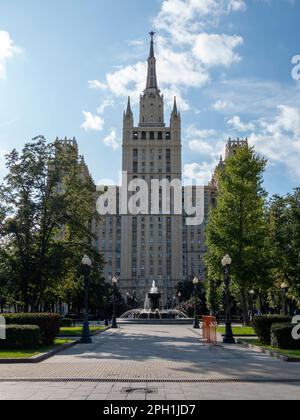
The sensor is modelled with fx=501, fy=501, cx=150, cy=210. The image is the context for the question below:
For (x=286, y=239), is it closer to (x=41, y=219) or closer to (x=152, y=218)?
(x=41, y=219)

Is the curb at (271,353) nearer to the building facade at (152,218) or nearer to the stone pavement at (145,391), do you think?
the stone pavement at (145,391)

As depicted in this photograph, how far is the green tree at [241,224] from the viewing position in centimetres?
3531

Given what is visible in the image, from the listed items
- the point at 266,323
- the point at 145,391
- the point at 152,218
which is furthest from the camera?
the point at 152,218

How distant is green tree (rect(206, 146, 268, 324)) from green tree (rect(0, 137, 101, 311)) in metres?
9.07

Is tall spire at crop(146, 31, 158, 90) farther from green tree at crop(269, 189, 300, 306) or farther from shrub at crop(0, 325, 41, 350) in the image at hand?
shrub at crop(0, 325, 41, 350)

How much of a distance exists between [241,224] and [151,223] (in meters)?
90.9

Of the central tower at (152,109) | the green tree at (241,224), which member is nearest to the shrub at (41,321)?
the green tree at (241,224)

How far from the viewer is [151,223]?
5000 inches

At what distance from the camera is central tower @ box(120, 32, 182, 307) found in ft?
410

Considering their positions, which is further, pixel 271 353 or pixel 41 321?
pixel 41 321

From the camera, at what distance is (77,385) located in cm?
1180

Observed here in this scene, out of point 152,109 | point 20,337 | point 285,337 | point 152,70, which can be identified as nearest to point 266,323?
point 285,337

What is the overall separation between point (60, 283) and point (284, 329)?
20107mm
